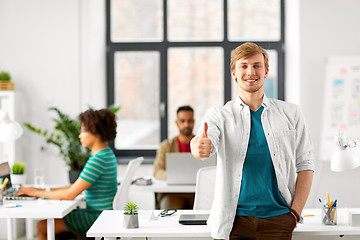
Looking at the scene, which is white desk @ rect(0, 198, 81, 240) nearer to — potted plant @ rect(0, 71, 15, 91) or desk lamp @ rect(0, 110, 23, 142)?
desk lamp @ rect(0, 110, 23, 142)

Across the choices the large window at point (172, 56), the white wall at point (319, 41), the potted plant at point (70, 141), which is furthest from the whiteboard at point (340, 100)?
the potted plant at point (70, 141)

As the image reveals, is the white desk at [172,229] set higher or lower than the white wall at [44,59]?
lower

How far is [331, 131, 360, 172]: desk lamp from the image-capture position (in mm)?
2523

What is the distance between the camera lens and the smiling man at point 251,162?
2.34 metres

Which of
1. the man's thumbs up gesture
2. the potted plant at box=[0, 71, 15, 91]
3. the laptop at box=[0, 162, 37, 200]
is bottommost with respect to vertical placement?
the laptop at box=[0, 162, 37, 200]

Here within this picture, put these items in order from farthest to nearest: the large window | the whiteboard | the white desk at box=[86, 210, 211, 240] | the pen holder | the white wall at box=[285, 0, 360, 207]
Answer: the large window < the white wall at box=[285, 0, 360, 207] < the whiteboard < the pen holder < the white desk at box=[86, 210, 211, 240]

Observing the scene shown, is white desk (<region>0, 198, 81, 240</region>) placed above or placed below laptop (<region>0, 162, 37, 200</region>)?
below

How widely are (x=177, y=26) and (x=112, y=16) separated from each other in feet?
2.76

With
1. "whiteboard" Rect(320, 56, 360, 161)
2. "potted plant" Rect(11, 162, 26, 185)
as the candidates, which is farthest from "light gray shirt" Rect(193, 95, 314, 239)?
"whiteboard" Rect(320, 56, 360, 161)

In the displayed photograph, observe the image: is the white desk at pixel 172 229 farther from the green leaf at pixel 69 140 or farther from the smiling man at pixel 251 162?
the green leaf at pixel 69 140

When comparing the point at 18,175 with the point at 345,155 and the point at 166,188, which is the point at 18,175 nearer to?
the point at 166,188

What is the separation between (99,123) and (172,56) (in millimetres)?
2853

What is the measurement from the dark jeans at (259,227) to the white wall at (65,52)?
3.41m

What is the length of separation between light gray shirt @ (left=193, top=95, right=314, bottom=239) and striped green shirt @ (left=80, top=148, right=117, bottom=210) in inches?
53.6
